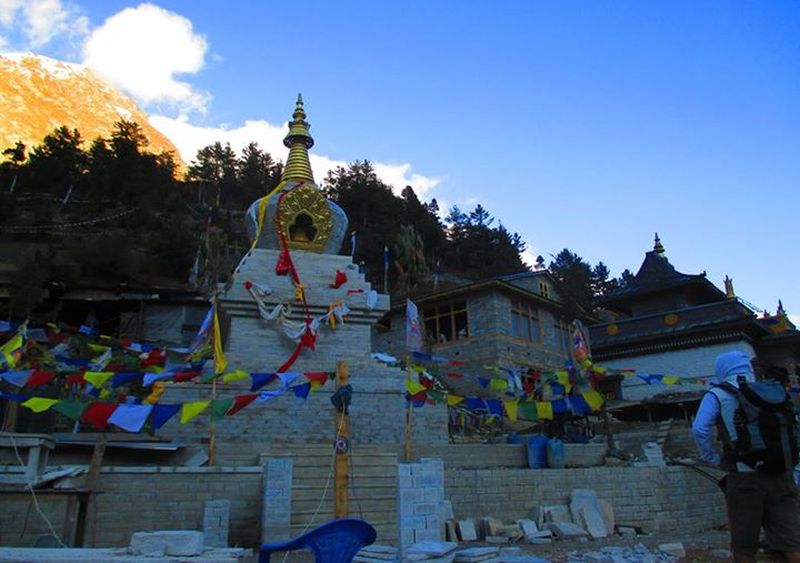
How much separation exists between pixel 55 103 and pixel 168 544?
138m

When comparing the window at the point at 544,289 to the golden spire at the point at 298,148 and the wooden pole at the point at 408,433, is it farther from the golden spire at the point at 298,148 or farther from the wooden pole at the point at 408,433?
the wooden pole at the point at 408,433

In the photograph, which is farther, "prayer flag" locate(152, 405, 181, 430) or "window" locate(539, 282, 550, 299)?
"window" locate(539, 282, 550, 299)

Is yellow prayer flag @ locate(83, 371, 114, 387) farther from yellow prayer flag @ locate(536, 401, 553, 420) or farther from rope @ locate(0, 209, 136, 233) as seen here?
rope @ locate(0, 209, 136, 233)

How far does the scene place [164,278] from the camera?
3497cm

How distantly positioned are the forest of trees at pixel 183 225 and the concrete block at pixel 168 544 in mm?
24200

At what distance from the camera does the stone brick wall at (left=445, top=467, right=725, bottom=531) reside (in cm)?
1230

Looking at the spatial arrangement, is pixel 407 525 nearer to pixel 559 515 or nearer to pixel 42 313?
pixel 559 515

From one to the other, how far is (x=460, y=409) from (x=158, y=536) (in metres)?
15.4

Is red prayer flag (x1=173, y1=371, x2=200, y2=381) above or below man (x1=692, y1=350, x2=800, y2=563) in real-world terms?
above

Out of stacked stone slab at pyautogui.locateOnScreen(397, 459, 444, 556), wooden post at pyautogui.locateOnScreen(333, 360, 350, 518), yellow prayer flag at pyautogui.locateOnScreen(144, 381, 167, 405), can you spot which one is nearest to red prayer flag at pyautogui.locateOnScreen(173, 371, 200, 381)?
yellow prayer flag at pyautogui.locateOnScreen(144, 381, 167, 405)

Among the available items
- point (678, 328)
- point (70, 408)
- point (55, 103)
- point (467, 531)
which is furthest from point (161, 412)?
point (55, 103)

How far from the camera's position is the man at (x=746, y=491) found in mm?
4441

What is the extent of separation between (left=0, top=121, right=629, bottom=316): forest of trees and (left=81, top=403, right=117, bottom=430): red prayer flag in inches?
727

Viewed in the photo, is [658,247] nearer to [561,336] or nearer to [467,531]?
[561,336]
